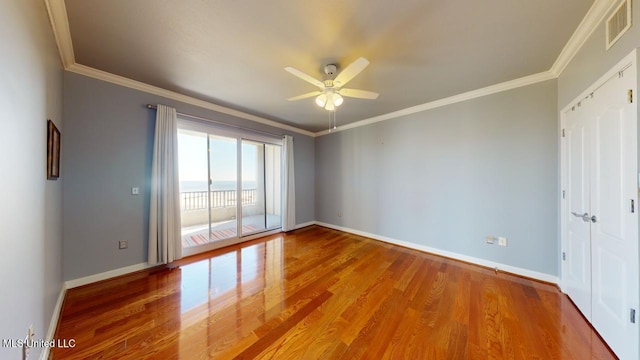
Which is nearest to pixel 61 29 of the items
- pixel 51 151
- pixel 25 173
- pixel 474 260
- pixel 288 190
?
pixel 51 151

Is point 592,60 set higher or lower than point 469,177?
higher

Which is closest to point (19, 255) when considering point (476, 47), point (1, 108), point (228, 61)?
point (1, 108)

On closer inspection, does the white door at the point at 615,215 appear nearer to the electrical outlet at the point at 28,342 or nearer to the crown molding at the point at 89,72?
the electrical outlet at the point at 28,342

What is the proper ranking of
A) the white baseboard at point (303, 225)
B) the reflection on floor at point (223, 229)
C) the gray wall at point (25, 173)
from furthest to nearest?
the white baseboard at point (303, 225), the reflection on floor at point (223, 229), the gray wall at point (25, 173)

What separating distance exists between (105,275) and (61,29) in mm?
2630

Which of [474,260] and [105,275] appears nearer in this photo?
[105,275]

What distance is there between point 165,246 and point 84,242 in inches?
30.9

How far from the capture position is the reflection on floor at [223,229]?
146 inches

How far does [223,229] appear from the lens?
4250 millimetres

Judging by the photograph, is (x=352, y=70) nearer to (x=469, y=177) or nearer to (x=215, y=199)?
(x=469, y=177)

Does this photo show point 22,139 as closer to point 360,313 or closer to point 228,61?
point 228,61

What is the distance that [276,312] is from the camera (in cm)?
193

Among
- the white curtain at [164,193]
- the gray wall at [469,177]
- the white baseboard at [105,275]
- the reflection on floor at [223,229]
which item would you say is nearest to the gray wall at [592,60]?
the gray wall at [469,177]

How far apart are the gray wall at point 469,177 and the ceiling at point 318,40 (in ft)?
1.70
